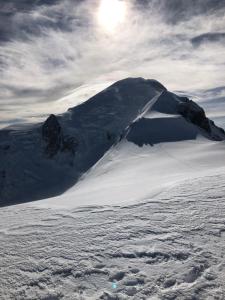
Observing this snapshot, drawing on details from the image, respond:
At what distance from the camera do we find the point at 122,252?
5184 mm

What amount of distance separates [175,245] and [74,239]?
6.69ft

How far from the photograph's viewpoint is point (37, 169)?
6028cm

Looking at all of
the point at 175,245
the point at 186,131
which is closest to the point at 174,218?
the point at 175,245

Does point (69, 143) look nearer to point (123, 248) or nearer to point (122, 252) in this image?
point (123, 248)

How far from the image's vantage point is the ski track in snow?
4195 mm

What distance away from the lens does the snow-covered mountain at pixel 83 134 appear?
52938mm

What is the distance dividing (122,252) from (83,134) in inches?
2322

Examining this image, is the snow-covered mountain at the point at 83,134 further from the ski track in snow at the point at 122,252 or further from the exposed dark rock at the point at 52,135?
the ski track in snow at the point at 122,252

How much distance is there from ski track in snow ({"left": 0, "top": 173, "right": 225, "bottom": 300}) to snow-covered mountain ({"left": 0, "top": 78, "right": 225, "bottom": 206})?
4006 centimetres

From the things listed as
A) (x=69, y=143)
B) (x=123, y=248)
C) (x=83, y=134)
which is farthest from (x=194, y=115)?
(x=123, y=248)

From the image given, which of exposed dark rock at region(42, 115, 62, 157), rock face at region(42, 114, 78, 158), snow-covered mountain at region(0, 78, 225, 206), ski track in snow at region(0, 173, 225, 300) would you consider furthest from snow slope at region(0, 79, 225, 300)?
exposed dark rock at region(42, 115, 62, 157)

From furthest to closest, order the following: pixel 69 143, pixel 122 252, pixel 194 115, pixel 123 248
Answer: pixel 69 143 → pixel 194 115 → pixel 123 248 → pixel 122 252

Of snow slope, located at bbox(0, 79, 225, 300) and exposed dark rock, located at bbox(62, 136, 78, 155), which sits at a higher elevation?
exposed dark rock, located at bbox(62, 136, 78, 155)

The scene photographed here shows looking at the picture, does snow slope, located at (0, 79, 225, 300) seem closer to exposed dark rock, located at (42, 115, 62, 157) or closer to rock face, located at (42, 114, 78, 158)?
rock face, located at (42, 114, 78, 158)
